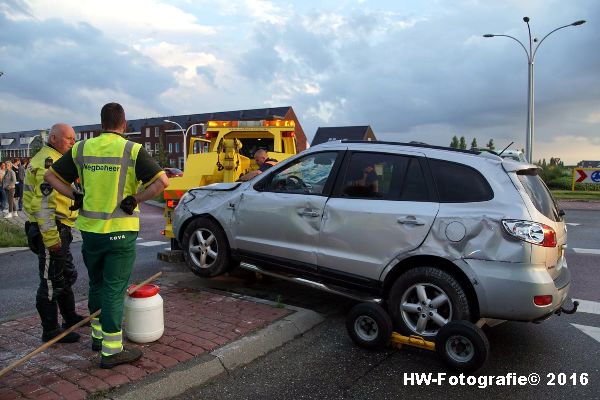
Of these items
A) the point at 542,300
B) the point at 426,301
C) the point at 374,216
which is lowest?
the point at 426,301

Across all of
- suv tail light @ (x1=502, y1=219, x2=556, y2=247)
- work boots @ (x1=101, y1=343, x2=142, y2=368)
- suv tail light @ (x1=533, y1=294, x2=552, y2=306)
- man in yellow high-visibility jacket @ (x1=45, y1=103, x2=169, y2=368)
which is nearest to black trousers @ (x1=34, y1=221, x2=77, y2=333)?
man in yellow high-visibility jacket @ (x1=45, y1=103, x2=169, y2=368)

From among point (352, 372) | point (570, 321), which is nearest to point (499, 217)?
point (352, 372)

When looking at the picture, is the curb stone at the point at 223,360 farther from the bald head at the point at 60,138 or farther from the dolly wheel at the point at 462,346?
the bald head at the point at 60,138

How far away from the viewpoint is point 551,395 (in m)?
3.58

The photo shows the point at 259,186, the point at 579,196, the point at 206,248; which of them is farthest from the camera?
the point at 579,196

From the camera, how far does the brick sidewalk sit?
3277 mm

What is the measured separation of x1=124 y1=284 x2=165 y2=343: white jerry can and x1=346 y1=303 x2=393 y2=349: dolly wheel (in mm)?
1687

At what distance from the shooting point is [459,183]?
4215 mm

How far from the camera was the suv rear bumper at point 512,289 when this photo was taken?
3748 mm

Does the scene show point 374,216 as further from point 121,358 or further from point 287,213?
point 121,358

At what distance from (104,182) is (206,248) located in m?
2.35

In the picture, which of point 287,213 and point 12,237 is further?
point 12,237

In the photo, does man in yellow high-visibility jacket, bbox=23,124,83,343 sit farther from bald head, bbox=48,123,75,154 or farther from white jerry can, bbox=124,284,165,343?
white jerry can, bbox=124,284,165,343

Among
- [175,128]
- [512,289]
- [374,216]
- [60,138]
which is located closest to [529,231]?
[512,289]
